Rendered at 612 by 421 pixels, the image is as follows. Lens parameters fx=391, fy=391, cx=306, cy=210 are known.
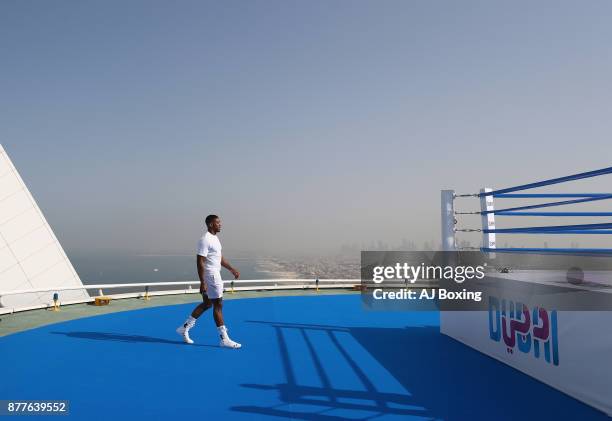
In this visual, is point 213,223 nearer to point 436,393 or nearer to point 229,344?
point 229,344

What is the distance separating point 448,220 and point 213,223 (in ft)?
13.0

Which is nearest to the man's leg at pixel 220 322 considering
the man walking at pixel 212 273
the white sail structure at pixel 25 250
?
the man walking at pixel 212 273

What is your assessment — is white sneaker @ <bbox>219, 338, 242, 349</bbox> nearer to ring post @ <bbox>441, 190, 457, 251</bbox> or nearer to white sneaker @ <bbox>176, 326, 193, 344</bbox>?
white sneaker @ <bbox>176, 326, 193, 344</bbox>

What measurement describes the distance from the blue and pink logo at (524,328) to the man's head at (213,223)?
162 inches

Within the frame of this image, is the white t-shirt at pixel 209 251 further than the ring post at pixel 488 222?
No

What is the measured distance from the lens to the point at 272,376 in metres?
4.46

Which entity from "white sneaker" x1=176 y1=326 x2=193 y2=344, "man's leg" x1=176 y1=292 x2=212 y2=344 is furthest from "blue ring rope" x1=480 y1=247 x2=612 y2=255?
"white sneaker" x1=176 y1=326 x2=193 y2=344

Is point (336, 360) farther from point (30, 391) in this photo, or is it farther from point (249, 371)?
point (30, 391)

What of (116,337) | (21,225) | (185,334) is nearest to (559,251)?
(185,334)

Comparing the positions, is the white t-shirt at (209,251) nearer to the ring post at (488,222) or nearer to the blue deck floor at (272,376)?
the blue deck floor at (272,376)

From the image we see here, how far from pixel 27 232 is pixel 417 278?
13.5 metres

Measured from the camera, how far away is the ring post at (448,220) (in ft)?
22.0

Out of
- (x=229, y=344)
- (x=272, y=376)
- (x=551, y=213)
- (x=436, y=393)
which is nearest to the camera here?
(x=436, y=393)

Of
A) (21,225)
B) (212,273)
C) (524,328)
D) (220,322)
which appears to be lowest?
(220,322)
